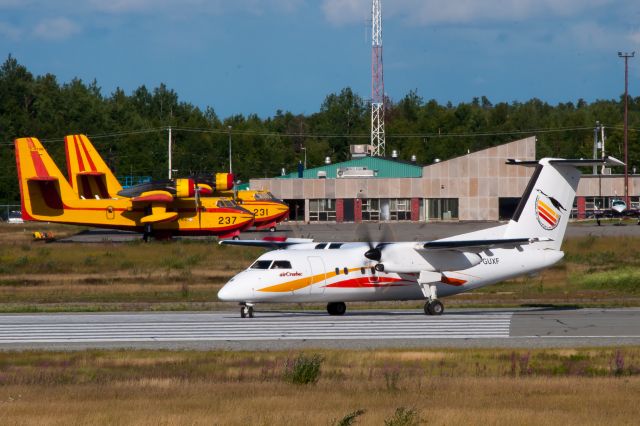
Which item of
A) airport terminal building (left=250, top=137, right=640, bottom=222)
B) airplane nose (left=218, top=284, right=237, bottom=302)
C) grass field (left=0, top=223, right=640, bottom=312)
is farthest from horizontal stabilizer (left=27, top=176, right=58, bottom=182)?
→ airplane nose (left=218, top=284, right=237, bottom=302)

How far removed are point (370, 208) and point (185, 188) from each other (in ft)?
106

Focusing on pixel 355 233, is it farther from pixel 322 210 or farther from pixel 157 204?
pixel 322 210

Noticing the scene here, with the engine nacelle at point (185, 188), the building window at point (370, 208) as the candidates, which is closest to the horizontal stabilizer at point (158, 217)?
the engine nacelle at point (185, 188)

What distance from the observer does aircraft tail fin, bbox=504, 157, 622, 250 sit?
35.4 meters

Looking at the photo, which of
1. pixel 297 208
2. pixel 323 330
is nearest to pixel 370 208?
pixel 297 208

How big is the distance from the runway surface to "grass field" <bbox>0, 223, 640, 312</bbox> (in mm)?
4221

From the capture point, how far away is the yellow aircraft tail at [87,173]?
70.0 meters

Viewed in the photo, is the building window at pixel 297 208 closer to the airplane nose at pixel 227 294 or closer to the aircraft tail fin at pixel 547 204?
the aircraft tail fin at pixel 547 204


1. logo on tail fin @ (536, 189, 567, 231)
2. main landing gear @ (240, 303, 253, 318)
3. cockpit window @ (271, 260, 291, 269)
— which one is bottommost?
main landing gear @ (240, 303, 253, 318)

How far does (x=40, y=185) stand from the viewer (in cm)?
6544

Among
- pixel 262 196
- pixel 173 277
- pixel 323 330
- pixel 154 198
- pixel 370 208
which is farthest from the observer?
pixel 370 208

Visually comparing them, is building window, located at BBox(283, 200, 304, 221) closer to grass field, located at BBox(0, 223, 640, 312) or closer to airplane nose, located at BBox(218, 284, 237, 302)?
grass field, located at BBox(0, 223, 640, 312)

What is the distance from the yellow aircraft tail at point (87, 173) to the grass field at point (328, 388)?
45.4 meters

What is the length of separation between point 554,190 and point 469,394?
18.1 metres
